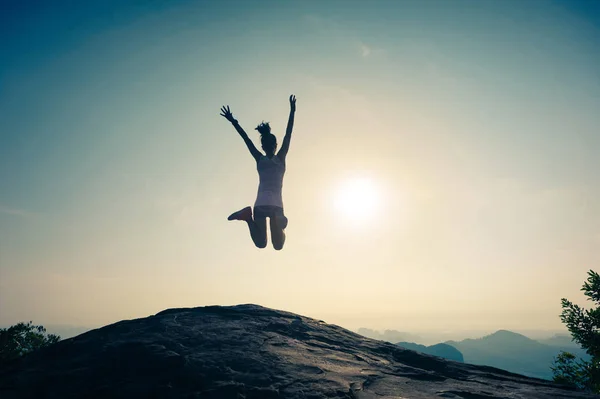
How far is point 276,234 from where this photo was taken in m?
8.53

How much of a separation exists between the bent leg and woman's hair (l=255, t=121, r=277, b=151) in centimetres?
196

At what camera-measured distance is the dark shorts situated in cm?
831

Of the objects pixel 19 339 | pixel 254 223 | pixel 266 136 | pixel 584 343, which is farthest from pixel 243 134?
pixel 19 339

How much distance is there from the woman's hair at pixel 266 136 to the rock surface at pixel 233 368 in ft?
14.6

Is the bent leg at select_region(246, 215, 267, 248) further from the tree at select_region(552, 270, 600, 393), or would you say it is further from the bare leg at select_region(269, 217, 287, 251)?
the tree at select_region(552, 270, 600, 393)

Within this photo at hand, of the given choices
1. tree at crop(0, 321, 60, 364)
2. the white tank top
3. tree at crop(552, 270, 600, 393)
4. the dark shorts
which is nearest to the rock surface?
the dark shorts

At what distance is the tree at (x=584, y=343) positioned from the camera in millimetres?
14955

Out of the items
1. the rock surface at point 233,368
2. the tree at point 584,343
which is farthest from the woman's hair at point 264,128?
the tree at point 584,343

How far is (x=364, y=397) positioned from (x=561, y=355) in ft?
59.5

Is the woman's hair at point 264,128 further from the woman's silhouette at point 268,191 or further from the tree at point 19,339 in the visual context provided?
the tree at point 19,339

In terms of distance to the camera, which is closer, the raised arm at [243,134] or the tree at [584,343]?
the raised arm at [243,134]

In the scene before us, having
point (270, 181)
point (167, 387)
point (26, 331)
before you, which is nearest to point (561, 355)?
point (270, 181)

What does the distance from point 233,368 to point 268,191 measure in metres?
4.57

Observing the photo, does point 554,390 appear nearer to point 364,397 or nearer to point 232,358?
point 364,397
